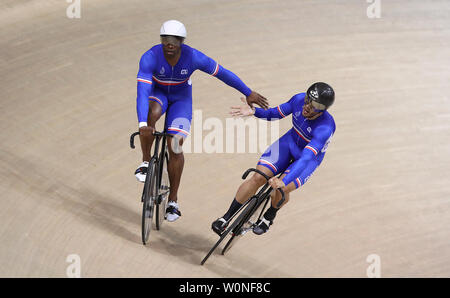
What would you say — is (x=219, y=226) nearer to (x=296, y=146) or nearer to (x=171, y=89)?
(x=296, y=146)

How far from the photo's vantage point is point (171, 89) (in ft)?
17.4

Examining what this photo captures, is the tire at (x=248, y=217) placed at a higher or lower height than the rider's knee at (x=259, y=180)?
lower

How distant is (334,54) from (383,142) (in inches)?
82.0

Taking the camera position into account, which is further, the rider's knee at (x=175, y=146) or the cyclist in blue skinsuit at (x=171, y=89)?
the rider's knee at (x=175, y=146)

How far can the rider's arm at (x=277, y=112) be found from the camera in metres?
5.18

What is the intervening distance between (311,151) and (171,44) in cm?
127

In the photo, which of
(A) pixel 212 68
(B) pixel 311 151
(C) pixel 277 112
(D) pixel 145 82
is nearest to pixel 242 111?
(C) pixel 277 112

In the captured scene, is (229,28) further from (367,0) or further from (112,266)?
(112,266)

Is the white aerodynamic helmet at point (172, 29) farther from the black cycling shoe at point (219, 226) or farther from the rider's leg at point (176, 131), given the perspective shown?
the black cycling shoe at point (219, 226)

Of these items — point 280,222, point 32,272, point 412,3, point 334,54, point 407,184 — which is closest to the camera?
point 32,272

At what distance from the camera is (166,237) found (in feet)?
18.7

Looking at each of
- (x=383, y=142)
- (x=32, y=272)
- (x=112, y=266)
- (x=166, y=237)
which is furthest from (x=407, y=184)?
(x=32, y=272)

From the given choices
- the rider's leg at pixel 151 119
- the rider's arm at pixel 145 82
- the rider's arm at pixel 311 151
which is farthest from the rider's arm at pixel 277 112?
the rider's arm at pixel 145 82

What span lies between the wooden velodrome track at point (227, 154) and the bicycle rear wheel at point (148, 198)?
0.20 metres
